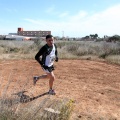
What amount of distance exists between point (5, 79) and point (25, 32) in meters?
103

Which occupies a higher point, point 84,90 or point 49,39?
point 49,39

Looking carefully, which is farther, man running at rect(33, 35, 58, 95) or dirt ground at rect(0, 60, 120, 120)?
man running at rect(33, 35, 58, 95)

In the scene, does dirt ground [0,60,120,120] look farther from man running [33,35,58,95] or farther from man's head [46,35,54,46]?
man's head [46,35,54,46]

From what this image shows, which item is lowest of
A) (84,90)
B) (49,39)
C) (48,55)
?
(84,90)

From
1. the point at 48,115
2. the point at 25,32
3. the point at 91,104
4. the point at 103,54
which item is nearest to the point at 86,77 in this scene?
the point at 91,104

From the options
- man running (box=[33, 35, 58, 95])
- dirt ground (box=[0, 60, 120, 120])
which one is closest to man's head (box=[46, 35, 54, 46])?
man running (box=[33, 35, 58, 95])

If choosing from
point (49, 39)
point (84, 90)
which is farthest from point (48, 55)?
point (84, 90)

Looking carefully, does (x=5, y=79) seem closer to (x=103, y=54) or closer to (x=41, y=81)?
(x=41, y=81)

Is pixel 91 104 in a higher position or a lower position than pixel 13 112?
lower

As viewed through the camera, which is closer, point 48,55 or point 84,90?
point 48,55

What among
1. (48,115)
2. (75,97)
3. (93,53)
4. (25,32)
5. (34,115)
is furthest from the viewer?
(25,32)

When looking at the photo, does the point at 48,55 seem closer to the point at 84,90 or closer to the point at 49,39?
the point at 49,39

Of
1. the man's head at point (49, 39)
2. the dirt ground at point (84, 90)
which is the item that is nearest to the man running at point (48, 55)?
the man's head at point (49, 39)

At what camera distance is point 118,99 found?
7.46 metres
